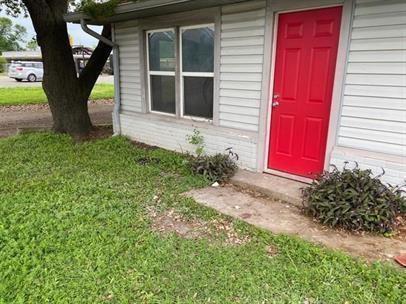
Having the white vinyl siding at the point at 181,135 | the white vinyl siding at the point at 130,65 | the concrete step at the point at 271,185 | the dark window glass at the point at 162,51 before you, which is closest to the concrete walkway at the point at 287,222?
the concrete step at the point at 271,185

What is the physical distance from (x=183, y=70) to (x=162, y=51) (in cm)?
69

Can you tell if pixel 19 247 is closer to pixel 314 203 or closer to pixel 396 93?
pixel 314 203

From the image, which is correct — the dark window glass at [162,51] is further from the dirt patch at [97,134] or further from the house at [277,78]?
the dirt patch at [97,134]

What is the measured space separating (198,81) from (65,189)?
270 cm

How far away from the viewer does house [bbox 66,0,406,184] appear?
352 cm

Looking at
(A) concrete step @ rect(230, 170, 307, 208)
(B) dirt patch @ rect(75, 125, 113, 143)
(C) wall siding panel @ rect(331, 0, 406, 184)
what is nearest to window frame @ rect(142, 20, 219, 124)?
(A) concrete step @ rect(230, 170, 307, 208)

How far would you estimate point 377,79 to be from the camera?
3531mm

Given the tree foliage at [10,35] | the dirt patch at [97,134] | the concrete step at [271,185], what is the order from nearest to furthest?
1. the concrete step at [271,185]
2. the dirt patch at [97,134]
3. the tree foliage at [10,35]

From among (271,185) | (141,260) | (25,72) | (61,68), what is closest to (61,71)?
(61,68)

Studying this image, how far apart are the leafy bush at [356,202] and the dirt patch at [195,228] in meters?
0.89

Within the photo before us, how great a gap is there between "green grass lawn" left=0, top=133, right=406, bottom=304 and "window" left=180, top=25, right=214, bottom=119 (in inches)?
69.7

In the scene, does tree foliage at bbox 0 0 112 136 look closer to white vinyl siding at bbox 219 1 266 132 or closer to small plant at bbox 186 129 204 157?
small plant at bbox 186 129 204 157

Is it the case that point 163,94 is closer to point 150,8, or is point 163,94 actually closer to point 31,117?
point 150,8

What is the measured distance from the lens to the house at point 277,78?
3.52m
